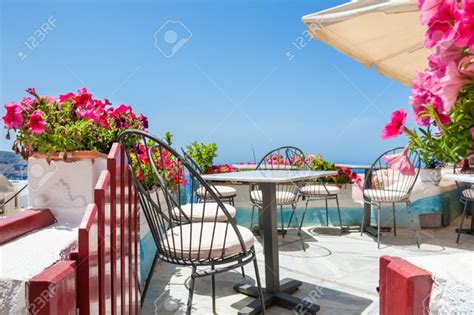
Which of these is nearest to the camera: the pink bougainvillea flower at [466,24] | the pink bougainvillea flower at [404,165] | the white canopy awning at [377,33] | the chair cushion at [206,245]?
the pink bougainvillea flower at [466,24]

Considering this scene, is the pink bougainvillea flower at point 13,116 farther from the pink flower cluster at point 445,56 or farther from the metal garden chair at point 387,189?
the metal garden chair at point 387,189

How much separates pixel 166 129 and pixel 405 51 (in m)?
2.74

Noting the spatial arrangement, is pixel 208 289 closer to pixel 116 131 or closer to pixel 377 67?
pixel 116 131

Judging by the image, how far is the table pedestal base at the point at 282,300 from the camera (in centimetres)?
224

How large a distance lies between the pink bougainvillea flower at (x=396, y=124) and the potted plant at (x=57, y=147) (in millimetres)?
1380

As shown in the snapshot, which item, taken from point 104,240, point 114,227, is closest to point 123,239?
point 114,227

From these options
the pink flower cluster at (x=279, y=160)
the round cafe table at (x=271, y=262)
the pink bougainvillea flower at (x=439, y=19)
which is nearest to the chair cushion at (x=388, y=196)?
the pink flower cluster at (x=279, y=160)

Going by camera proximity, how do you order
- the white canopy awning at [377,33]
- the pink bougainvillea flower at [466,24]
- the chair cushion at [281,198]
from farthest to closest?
the chair cushion at [281,198], the white canopy awning at [377,33], the pink bougainvillea flower at [466,24]

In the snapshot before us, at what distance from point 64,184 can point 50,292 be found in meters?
0.92

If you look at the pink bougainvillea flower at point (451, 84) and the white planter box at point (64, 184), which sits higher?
the pink bougainvillea flower at point (451, 84)

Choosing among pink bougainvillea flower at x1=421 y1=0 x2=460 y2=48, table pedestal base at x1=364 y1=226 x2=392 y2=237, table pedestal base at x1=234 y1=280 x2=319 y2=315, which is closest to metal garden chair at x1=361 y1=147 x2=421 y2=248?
table pedestal base at x1=364 y1=226 x2=392 y2=237

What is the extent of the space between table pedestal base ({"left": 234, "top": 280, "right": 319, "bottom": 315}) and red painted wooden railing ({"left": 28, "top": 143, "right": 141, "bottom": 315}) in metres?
0.83

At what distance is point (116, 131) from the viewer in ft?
6.47

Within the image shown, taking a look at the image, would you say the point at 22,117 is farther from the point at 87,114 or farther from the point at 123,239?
the point at 123,239
